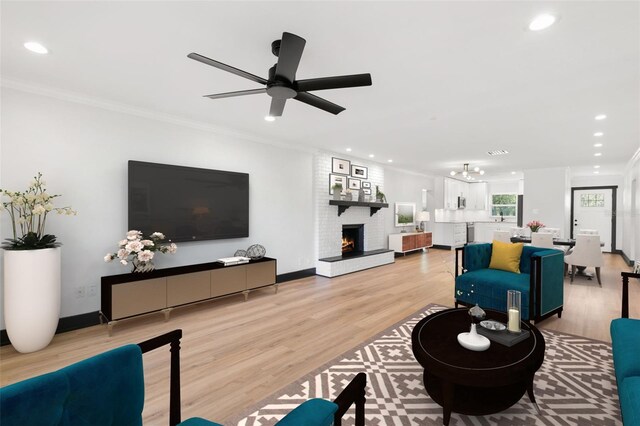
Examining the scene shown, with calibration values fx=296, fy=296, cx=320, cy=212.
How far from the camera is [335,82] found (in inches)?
84.3

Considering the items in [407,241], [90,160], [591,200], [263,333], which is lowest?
[263,333]

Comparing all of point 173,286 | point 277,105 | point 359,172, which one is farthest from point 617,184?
point 173,286

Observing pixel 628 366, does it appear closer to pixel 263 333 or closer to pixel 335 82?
pixel 335 82

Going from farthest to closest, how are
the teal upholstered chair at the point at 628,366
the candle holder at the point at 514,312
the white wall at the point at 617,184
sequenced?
the white wall at the point at 617,184
the candle holder at the point at 514,312
the teal upholstered chair at the point at 628,366

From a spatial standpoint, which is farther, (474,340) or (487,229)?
(487,229)

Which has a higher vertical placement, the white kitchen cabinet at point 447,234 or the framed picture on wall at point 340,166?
the framed picture on wall at point 340,166

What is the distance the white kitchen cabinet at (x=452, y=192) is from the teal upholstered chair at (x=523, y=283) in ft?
21.6

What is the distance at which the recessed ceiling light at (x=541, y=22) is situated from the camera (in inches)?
75.4

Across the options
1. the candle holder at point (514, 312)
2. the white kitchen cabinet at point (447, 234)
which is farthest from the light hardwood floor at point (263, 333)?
the white kitchen cabinet at point (447, 234)

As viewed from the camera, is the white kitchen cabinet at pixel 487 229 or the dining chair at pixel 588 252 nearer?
the dining chair at pixel 588 252

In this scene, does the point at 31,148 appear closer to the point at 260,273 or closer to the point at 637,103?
the point at 260,273

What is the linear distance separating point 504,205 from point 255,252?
34.2 feet

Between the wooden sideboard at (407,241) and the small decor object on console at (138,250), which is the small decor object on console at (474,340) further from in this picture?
the wooden sideboard at (407,241)

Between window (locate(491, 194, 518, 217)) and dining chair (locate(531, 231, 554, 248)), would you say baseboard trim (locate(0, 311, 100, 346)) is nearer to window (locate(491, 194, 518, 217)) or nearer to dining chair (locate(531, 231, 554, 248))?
dining chair (locate(531, 231, 554, 248))
